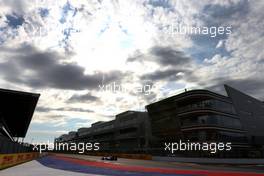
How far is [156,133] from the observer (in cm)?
7531

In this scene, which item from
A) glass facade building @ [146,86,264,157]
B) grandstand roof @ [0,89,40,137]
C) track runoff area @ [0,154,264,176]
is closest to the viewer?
track runoff area @ [0,154,264,176]

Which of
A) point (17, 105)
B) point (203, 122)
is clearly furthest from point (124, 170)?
point (203, 122)

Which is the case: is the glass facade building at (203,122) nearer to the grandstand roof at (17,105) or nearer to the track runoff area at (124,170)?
the track runoff area at (124,170)

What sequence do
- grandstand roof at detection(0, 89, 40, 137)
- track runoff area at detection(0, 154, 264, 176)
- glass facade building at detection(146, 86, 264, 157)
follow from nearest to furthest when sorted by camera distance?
track runoff area at detection(0, 154, 264, 176)
grandstand roof at detection(0, 89, 40, 137)
glass facade building at detection(146, 86, 264, 157)

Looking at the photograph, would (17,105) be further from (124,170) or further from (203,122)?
(203,122)

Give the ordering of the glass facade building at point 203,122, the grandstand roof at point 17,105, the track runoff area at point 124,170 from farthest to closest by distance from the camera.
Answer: the glass facade building at point 203,122, the grandstand roof at point 17,105, the track runoff area at point 124,170

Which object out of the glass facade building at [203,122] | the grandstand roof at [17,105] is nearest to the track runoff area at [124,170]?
the grandstand roof at [17,105]

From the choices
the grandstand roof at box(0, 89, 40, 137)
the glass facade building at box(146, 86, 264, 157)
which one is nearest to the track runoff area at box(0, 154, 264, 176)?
the grandstand roof at box(0, 89, 40, 137)

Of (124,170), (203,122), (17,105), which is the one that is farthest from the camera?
(203,122)

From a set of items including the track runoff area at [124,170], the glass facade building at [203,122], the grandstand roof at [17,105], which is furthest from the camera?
the glass facade building at [203,122]

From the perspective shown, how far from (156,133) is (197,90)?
1993 centimetres

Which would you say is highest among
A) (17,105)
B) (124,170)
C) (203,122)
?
(17,105)

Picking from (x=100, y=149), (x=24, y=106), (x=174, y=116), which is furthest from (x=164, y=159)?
(x=100, y=149)

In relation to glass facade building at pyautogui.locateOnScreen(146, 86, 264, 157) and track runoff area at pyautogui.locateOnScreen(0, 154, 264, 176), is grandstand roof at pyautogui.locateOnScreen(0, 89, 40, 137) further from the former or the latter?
glass facade building at pyautogui.locateOnScreen(146, 86, 264, 157)
